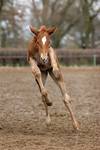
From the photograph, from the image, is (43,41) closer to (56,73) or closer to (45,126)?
(56,73)

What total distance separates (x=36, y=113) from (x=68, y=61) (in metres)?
33.7

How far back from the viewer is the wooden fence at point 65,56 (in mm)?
45500

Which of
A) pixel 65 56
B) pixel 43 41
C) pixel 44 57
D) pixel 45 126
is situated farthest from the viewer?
pixel 65 56

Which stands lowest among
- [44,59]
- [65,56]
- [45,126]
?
[65,56]

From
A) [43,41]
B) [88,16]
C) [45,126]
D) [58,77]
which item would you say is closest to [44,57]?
[43,41]

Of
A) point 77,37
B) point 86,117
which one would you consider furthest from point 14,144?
point 77,37

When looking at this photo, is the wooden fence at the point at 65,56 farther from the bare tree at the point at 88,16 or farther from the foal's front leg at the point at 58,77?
the foal's front leg at the point at 58,77

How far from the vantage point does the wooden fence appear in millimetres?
45500

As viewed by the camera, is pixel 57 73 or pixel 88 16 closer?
pixel 57 73

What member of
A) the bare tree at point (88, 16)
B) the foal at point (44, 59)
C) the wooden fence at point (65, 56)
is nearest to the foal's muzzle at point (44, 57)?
the foal at point (44, 59)

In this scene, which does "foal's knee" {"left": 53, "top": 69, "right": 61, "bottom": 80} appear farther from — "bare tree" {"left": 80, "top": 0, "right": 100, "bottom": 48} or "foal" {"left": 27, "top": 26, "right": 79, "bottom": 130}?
"bare tree" {"left": 80, "top": 0, "right": 100, "bottom": 48}

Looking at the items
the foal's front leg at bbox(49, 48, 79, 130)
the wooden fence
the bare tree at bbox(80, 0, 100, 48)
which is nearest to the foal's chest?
the foal's front leg at bbox(49, 48, 79, 130)

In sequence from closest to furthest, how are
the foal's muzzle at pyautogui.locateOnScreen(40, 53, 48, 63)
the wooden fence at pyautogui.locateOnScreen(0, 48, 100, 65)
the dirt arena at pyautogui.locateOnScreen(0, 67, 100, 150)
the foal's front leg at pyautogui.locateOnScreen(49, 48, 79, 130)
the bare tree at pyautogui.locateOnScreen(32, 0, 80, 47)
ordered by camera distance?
the dirt arena at pyautogui.locateOnScreen(0, 67, 100, 150), the foal's muzzle at pyautogui.locateOnScreen(40, 53, 48, 63), the foal's front leg at pyautogui.locateOnScreen(49, 48, 79, 130), the wooden fence at pyautogui.locateOnScreen(0, 48, 100, 65), the bare tree at pyautogui.locateOnScreen(32, 0, 80, 47)

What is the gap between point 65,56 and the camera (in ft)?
153
